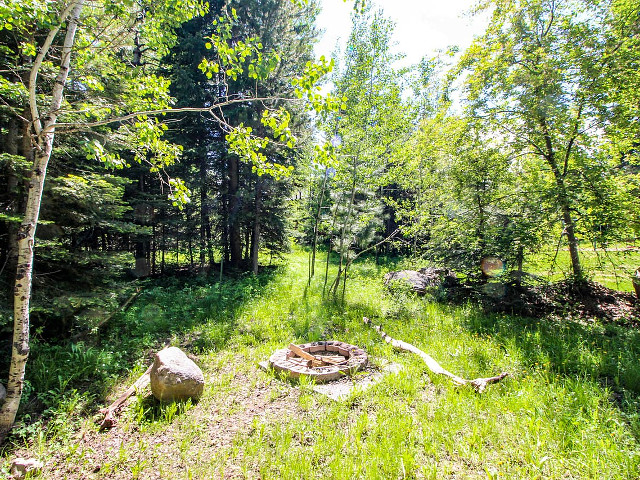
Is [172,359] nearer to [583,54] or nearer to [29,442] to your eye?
[29,442]

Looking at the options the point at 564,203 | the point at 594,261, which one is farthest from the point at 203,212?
the point at 594,261

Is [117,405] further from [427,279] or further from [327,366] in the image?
[427,279]

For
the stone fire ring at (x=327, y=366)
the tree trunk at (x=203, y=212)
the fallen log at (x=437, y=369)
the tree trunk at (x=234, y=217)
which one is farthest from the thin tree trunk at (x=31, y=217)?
the tree trunk at (x=234, y=217)

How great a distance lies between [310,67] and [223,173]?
9388mm

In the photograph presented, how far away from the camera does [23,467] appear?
8.80 feet

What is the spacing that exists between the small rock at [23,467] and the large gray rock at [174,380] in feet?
3.85

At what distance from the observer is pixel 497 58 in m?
7.12

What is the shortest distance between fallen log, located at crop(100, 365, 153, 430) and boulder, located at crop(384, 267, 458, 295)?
6.95 meters

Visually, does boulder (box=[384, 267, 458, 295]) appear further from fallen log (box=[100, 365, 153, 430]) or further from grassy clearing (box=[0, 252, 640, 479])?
fallen log (box=[100, 365, 153, 430])

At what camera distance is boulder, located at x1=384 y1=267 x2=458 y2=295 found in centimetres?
888

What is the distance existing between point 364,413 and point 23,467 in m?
3.32

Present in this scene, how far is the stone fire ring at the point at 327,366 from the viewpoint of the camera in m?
4.39

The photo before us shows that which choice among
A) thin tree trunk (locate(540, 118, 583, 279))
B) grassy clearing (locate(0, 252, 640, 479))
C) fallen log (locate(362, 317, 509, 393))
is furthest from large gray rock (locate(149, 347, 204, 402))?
thin tree trunk (locate(540, 118, 583, 279))

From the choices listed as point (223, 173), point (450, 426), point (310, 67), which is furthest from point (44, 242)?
point (223, 173)
